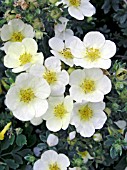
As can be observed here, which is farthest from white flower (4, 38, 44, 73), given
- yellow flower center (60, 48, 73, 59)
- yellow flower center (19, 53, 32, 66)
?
yellow flower center (60, 48, 73, 59)

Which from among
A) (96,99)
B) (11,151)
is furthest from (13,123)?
(96,99)

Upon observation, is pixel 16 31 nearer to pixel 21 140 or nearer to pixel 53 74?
pixel 53 74

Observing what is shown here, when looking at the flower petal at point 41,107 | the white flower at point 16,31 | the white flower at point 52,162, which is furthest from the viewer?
the white flower at point 16,31

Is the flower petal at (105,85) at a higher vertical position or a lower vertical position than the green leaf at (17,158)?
higher

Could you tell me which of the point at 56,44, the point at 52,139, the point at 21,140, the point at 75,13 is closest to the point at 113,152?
the point at 52,139

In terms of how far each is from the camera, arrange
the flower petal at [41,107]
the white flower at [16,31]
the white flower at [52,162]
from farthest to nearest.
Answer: the white flower at [16,31] → the white flower at [52,162] → the flower petal at [41,107]

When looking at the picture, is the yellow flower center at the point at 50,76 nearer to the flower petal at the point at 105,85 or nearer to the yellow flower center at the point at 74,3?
Result: the flower petal at the point at 105,85

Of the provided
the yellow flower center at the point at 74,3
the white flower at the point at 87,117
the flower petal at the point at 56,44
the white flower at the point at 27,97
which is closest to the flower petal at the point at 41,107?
the white flower at the point at 27,97
